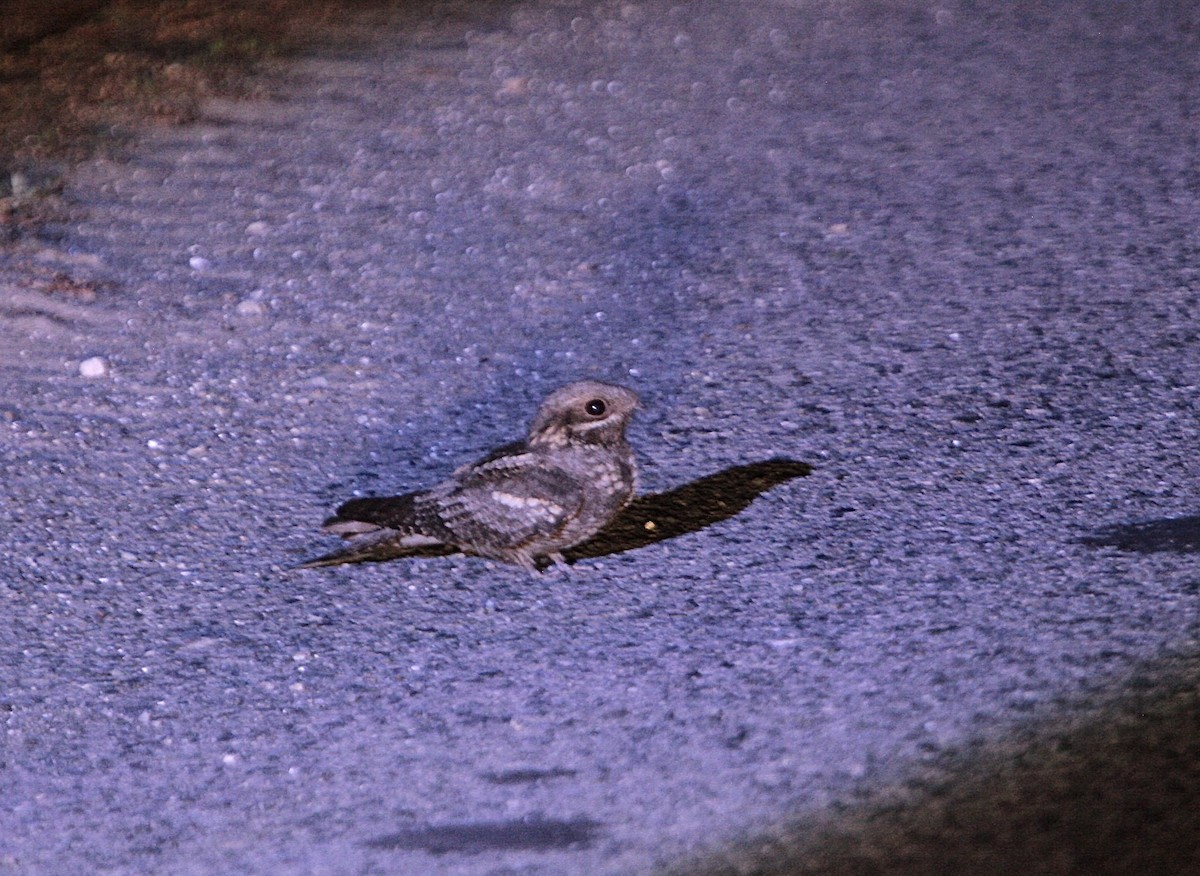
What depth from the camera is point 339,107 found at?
7.79 meters

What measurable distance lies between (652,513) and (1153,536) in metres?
1.45

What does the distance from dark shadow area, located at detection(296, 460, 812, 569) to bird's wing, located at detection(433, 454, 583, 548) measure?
17cm

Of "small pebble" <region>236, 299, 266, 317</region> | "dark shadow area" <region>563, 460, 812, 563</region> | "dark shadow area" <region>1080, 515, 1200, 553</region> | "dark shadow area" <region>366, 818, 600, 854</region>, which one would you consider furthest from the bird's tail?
"dark shadow area" <region>1080, 515, 1200, 553</region>

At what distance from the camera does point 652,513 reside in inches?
162

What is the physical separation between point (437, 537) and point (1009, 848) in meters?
1.76

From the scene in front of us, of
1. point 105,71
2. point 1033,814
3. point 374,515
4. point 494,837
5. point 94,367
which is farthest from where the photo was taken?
point 105,71

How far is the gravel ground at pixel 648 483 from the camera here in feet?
10.1

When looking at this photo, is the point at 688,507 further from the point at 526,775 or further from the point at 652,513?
the point at 526,775

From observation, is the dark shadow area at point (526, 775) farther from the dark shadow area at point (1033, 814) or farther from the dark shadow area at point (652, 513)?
the dark shadow area at point (652, 513)

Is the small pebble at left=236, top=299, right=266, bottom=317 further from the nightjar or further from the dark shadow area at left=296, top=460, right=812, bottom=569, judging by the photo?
the nightjar

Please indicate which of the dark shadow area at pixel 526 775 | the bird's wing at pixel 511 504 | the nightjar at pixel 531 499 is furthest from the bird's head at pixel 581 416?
the dark shadow area at pixel 526 775

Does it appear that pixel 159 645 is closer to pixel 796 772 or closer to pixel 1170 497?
pixel 796 772

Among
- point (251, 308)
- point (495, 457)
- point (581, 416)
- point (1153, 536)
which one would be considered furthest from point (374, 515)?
point (1153, 536)

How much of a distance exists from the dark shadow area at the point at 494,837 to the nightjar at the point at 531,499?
0.94 m
